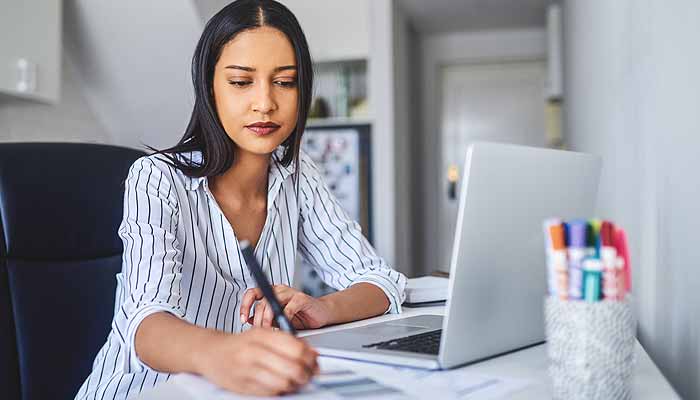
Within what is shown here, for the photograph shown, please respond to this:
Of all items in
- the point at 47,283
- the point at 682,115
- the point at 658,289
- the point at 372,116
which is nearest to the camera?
the point at 682,115

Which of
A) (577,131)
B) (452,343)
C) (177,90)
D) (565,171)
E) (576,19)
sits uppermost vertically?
(576,19)

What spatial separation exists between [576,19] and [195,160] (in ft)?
6.85

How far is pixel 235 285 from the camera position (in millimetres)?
1165

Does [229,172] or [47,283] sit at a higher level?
[229,172]

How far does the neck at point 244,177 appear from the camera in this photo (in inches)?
47.4

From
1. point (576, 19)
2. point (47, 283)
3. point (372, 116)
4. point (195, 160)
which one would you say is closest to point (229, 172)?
point (195, 160)

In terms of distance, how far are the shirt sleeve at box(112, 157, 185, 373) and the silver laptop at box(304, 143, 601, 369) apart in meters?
0.21

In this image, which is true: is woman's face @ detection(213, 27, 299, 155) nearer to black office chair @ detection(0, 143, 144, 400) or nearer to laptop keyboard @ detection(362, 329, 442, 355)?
black office chair @ detection(0, 143, 144, 400)

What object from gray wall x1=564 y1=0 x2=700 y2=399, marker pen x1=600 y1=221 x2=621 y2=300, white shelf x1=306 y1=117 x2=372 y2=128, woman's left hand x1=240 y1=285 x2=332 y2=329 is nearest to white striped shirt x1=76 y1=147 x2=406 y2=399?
woman's left hand x1=240 y1=285 x2=332 y2=329

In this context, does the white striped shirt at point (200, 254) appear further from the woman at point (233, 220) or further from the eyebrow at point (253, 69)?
the eyebrow at point (253, 69)

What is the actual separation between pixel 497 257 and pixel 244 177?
0.66 metres

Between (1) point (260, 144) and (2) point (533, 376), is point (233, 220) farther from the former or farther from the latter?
(2) point (533, 376)

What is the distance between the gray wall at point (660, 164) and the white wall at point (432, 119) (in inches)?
140

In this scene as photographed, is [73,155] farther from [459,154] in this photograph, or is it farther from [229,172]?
[459,154]
